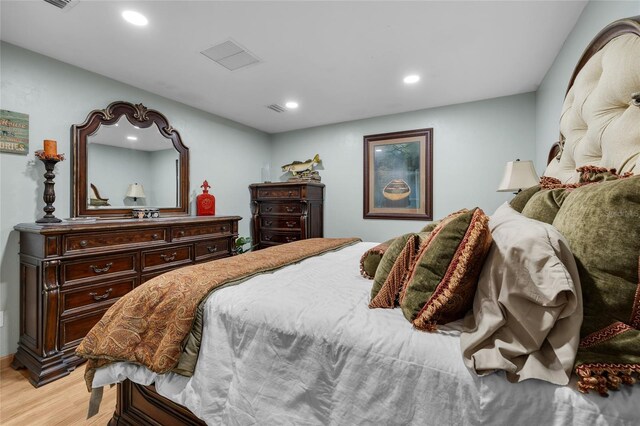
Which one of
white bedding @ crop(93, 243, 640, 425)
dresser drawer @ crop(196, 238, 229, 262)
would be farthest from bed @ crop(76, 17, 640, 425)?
dresser drawer @ crop(196, 238, 229, 262)

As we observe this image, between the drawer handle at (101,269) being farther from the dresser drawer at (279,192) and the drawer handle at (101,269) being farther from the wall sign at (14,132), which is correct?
the dresser drawer at (279,192)

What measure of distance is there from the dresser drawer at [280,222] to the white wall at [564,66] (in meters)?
2.96

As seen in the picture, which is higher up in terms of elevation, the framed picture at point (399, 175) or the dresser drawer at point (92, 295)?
the framed picture at point (399, 175)

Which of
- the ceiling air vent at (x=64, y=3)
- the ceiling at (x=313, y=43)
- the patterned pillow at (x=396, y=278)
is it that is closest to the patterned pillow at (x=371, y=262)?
the patterned pillow at (x=396, y=278)

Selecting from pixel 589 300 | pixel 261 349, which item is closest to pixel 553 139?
pixel 589 300

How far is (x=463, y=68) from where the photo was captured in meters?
2.62

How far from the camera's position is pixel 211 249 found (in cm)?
325

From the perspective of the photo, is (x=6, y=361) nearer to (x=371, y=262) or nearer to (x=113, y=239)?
(x=113, y=239)

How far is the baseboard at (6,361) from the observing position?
214 centimetres

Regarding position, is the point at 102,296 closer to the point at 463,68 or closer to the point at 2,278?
the point at 2,278

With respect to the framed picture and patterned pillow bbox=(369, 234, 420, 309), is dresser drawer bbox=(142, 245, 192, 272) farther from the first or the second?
the framed picture

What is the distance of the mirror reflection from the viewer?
2732 millimetres

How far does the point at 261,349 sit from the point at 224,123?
3745mm

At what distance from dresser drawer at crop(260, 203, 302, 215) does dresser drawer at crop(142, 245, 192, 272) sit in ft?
5.06
